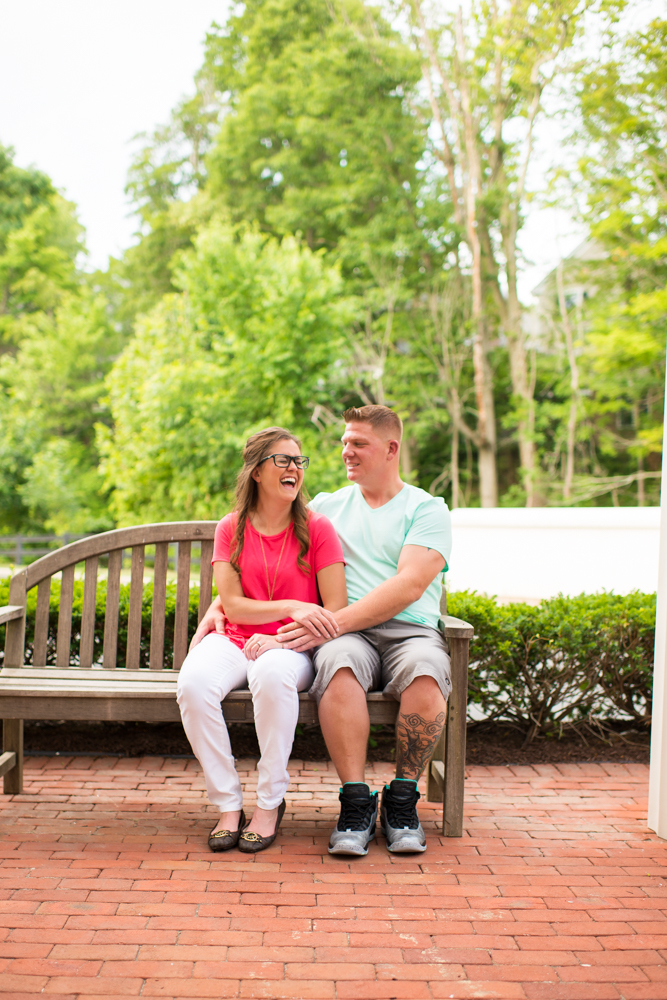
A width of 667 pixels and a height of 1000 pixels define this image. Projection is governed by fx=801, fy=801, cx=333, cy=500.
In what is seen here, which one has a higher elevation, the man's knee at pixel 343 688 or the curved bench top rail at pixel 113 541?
the curved bench top rail at pixel 113 541

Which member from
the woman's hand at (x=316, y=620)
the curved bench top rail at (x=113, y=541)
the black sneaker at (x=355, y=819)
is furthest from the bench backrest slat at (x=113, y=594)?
the black sneaker at (x=355, y=819)

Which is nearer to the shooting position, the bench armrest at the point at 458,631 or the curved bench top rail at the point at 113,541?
the bench armrest at the point at 458,631

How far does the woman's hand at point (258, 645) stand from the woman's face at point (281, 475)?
0.52 meters

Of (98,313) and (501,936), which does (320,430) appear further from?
(501,936)

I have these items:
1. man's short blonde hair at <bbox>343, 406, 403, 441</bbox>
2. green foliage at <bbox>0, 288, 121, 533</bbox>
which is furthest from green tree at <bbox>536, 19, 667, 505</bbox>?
man's short blonde hair at <bbox>343, 406, 403, 441</bbox>

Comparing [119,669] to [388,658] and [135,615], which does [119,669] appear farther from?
[388,658]

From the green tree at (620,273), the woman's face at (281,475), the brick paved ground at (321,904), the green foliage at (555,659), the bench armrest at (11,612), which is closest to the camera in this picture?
the brick paved ground at (321,904)

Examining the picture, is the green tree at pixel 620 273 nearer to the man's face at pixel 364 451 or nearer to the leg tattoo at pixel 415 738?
the man's face at pixel 364 451

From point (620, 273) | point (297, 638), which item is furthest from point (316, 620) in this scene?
point (620, 273)

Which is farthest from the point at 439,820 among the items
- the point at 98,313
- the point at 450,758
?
the point at 98,313

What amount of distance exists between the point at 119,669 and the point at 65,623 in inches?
11.8

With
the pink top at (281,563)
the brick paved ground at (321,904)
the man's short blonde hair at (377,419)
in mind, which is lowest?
the brick paved ground at (321,904)

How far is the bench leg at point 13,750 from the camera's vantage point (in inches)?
125

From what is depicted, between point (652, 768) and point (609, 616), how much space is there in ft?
3.01
